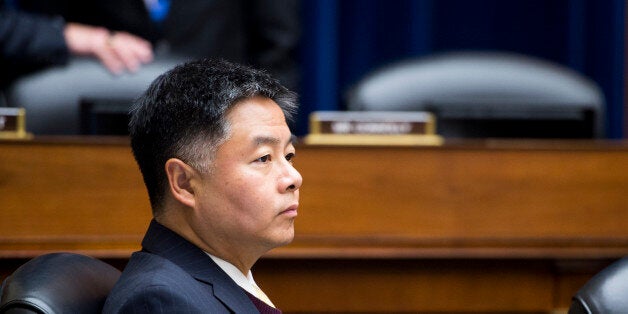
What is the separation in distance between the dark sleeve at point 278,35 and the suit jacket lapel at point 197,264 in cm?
213

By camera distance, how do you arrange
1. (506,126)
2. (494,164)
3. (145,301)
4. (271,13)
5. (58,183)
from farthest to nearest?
(271,13) < (506,126) < (494,164) < (58,183) < (145,301)

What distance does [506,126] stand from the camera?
7.98 feet

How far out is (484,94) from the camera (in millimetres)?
2572

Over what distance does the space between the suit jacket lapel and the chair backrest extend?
4.32 ft

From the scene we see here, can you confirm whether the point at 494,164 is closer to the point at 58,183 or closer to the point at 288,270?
the point at 288,270

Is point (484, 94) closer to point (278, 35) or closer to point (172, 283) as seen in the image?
point (278, 35)

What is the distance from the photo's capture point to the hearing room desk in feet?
6.64

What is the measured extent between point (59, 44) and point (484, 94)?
1.15m

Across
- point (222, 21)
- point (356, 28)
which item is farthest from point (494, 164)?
point (356, 28)

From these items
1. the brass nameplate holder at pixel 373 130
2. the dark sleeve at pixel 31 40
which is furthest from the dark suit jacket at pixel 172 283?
the dark sleeve at pixel 31 40

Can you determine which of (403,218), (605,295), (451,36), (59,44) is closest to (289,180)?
(605,295)

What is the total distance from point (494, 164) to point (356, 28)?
7.09 feet

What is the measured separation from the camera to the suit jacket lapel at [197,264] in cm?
120

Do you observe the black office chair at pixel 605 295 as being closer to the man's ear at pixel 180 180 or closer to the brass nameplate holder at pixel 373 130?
the man's ear at pixel 180 180
